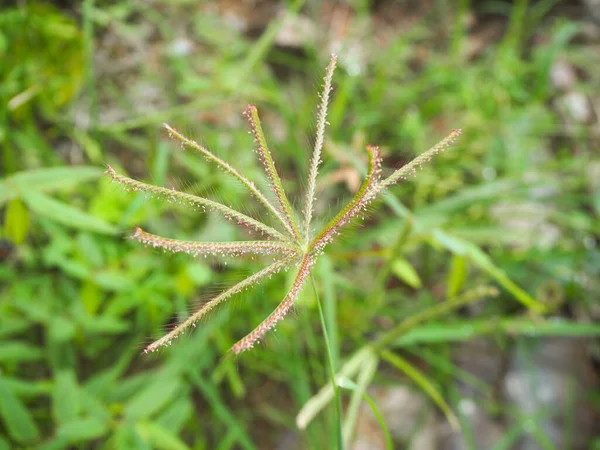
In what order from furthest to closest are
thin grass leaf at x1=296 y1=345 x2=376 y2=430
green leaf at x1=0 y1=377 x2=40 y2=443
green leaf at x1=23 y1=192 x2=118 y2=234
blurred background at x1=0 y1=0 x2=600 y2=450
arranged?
blurred background at x1=0 y1=0 x2=600 y2=450, green leaf at x1=23 y1=192 x2=118 y2=234, green leaf at x1=0 y1=377 x2=40 y2=443, thin grass leaf at x1=296 y1=345 x2=376 y2=430

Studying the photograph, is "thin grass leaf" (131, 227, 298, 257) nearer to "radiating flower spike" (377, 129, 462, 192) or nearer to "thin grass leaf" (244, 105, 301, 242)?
"thin grass leaf" (244, 105, 301, 242)

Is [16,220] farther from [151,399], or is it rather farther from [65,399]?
[151,399]

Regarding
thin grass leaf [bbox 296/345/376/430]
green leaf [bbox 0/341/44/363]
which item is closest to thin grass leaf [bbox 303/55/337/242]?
thin grass leaf [bbox 296/345/376/430]

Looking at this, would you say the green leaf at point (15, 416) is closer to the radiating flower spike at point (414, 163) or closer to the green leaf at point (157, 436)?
the green leaf at point (157, 436)

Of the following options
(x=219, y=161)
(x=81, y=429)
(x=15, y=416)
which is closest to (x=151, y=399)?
(x=81, y=429)

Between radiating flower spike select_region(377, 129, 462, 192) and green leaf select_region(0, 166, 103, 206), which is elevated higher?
radiating flower spike select_region(377, 129, 462, 192)

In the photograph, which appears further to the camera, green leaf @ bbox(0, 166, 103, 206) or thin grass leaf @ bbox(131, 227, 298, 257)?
green leaf @ bbox(0, 166, 103, 206)
